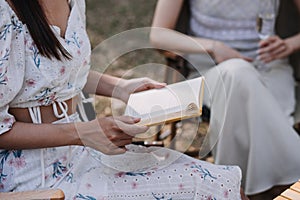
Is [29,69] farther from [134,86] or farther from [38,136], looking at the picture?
[134,86]

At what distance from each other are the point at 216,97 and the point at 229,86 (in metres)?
0.09

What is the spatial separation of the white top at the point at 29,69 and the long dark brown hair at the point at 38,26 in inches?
0.6

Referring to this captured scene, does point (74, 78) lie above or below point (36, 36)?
below

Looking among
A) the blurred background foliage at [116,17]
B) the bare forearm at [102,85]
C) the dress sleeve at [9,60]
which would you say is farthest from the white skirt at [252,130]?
the blurred background foliage at [116,17]

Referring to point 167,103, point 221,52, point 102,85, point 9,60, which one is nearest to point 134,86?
point 102,85

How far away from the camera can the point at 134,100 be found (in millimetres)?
2117

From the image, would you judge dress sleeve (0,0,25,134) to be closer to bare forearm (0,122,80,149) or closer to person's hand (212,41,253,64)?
bare forearm (0,122,80,149)

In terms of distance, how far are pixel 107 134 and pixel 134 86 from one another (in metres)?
0.39

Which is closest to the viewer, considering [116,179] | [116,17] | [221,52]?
[116,179]

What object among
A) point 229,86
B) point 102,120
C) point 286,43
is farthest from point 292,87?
point 102,120

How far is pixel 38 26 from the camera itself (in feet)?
6.31

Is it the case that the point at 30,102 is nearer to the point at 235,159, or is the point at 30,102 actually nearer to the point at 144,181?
the point at 144,181

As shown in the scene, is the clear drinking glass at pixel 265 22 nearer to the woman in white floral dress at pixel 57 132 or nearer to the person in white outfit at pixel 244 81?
the person in white outfit at pixel 244 81

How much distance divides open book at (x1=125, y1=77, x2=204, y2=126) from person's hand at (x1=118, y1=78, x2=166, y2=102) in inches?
1.7
